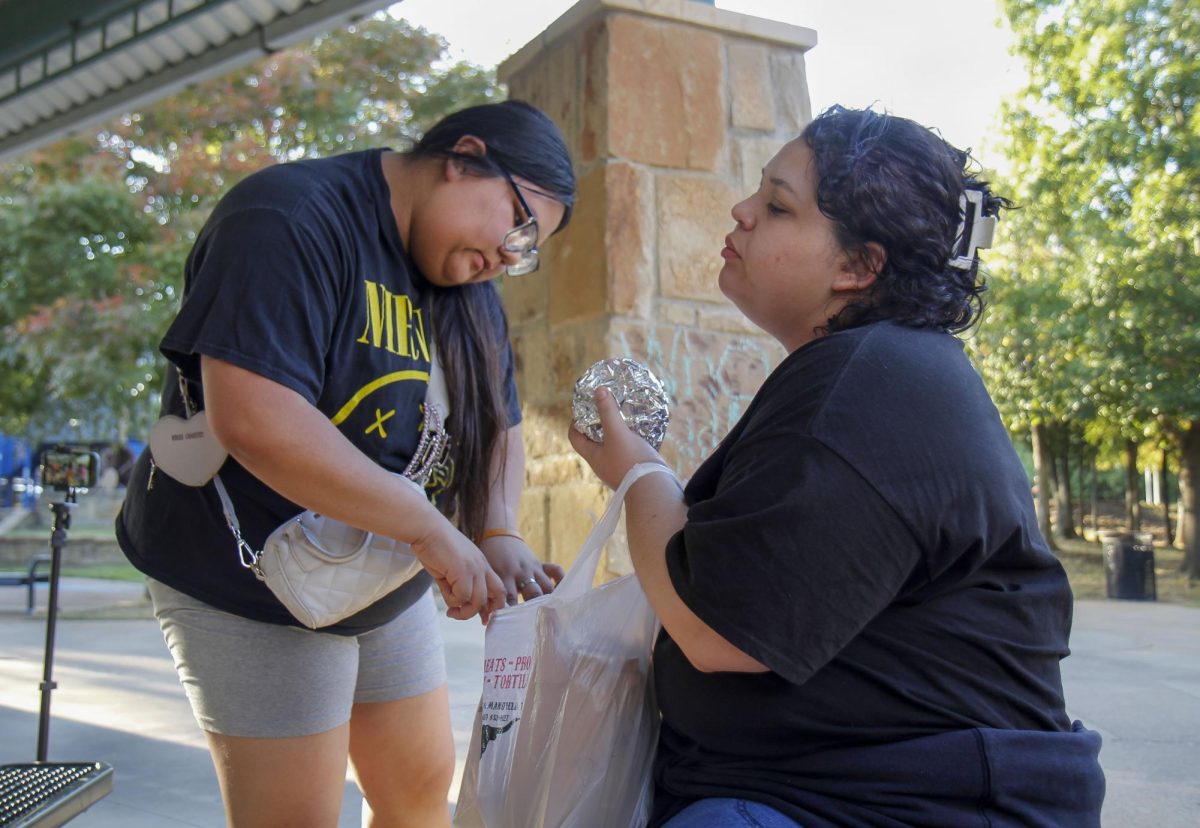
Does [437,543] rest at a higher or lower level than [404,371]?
lower

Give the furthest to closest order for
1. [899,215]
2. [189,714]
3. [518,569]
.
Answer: [189,714] → [518,569] → [899,215]

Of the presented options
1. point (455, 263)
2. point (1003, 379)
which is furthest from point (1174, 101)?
point (455, 263)

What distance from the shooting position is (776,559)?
1.28m

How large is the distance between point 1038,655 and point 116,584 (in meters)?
13.9

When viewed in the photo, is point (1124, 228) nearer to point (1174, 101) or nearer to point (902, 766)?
point (1174, 101)

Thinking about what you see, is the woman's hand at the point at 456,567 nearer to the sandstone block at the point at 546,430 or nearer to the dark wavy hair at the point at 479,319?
the dark wavy hair at the point at 479,319

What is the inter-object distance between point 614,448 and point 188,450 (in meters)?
0.72

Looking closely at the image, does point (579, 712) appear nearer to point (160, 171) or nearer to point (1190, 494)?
point (160, 171)

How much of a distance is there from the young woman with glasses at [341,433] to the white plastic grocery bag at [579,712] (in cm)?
18

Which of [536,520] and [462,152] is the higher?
[462,152]

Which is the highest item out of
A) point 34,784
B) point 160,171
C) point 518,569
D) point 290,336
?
point 160,171

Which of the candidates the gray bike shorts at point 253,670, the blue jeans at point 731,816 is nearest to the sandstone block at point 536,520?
the gray bike shorts at point 253,670

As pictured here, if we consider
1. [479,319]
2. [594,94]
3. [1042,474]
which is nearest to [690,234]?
[594,94]

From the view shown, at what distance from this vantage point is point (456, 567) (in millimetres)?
1739
